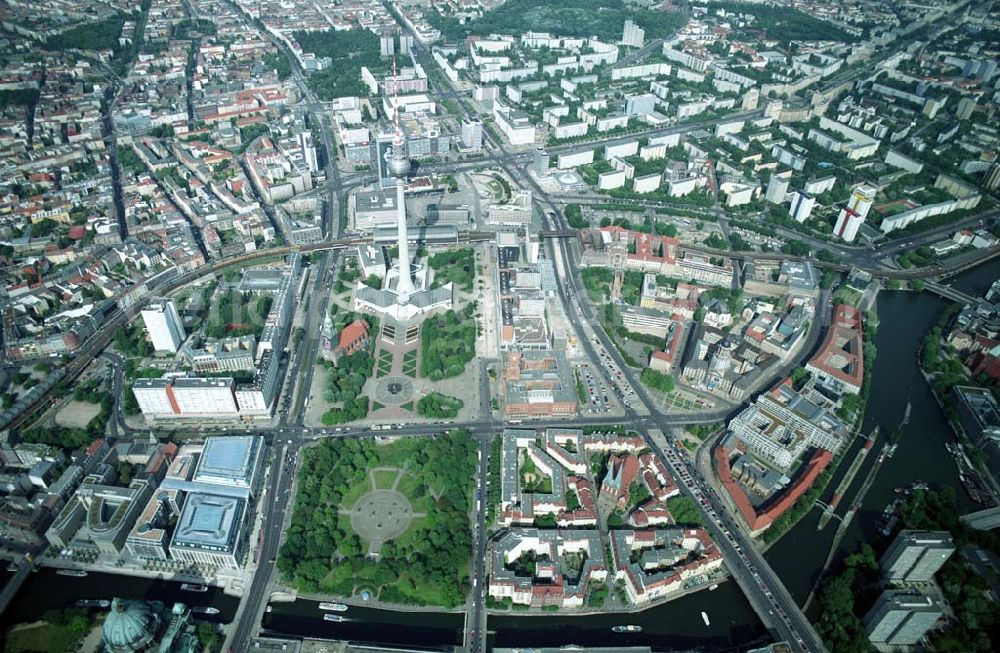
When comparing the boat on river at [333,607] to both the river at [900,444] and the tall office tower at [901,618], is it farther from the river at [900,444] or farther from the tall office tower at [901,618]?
the tall office tower at [901,618]

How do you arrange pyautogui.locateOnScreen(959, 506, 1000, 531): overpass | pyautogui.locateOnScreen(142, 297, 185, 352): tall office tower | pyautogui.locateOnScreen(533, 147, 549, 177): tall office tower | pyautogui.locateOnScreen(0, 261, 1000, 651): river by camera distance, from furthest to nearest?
pyautogui.locateOnScreen(533, 147, 549, 177): tall office tower, pyautogui.locateOnScreen(142, 297, 185, 352): tall office tower, pyautogui.locateOnScreen(959, 506, 1000, 531): overpass, pyautogui.locateOnScreen(0, 261, 1000, 651): river

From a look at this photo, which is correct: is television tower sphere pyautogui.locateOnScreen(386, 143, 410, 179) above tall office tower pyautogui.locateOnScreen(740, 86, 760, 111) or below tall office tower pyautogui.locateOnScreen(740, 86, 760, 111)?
below

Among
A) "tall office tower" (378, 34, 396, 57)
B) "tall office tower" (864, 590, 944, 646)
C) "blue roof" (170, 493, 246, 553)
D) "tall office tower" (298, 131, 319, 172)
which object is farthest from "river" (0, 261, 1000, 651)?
"tall office tower" (378, 34, 396, 57)

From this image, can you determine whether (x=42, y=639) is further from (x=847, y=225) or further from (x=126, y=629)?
(x=847, y=225)

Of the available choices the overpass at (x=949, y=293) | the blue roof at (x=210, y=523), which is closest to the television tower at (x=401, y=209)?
the blue roof at (x=210, y=523)

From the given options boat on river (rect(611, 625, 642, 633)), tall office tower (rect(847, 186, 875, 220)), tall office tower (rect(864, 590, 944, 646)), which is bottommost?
boat on river (rect(611, 625, 642, 633))

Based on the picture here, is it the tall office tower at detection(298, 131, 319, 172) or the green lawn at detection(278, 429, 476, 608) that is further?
the tall office tower at detection(298, 131, 319, 172)

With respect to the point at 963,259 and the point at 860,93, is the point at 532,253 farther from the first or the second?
the point at 860,93

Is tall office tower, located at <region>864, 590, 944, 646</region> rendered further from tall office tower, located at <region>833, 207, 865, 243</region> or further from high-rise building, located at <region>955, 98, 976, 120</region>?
high-rise building, located at <region>955, 98, 976, 120</region>
